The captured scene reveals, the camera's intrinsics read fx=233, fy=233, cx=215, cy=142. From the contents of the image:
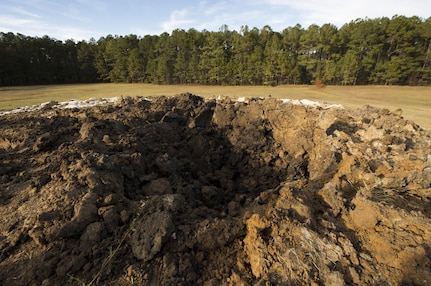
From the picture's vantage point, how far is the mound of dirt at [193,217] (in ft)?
7.77

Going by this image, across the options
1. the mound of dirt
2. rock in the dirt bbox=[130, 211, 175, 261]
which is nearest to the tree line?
the mound of dirt

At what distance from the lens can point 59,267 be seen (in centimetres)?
239

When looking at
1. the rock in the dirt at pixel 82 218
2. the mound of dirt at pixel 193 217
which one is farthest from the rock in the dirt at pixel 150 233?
the rock in the dirt at pixel 82 218

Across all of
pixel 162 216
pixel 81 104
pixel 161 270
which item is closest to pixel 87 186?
pixel 162 216

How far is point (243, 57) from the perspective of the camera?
3203 cm

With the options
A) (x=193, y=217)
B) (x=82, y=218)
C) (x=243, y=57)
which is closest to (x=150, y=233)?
(x=193, y=217)

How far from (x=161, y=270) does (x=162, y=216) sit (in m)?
0.62

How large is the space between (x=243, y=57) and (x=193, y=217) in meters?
31.9

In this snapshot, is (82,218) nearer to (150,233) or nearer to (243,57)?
(150,233)

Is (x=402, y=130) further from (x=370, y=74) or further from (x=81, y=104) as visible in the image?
(x=370, y=74)

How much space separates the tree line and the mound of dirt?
90.5 ft

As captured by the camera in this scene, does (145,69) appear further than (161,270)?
Yes

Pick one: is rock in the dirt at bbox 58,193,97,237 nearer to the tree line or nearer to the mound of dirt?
the mound of dirt

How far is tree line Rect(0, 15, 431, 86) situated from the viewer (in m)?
28.3
